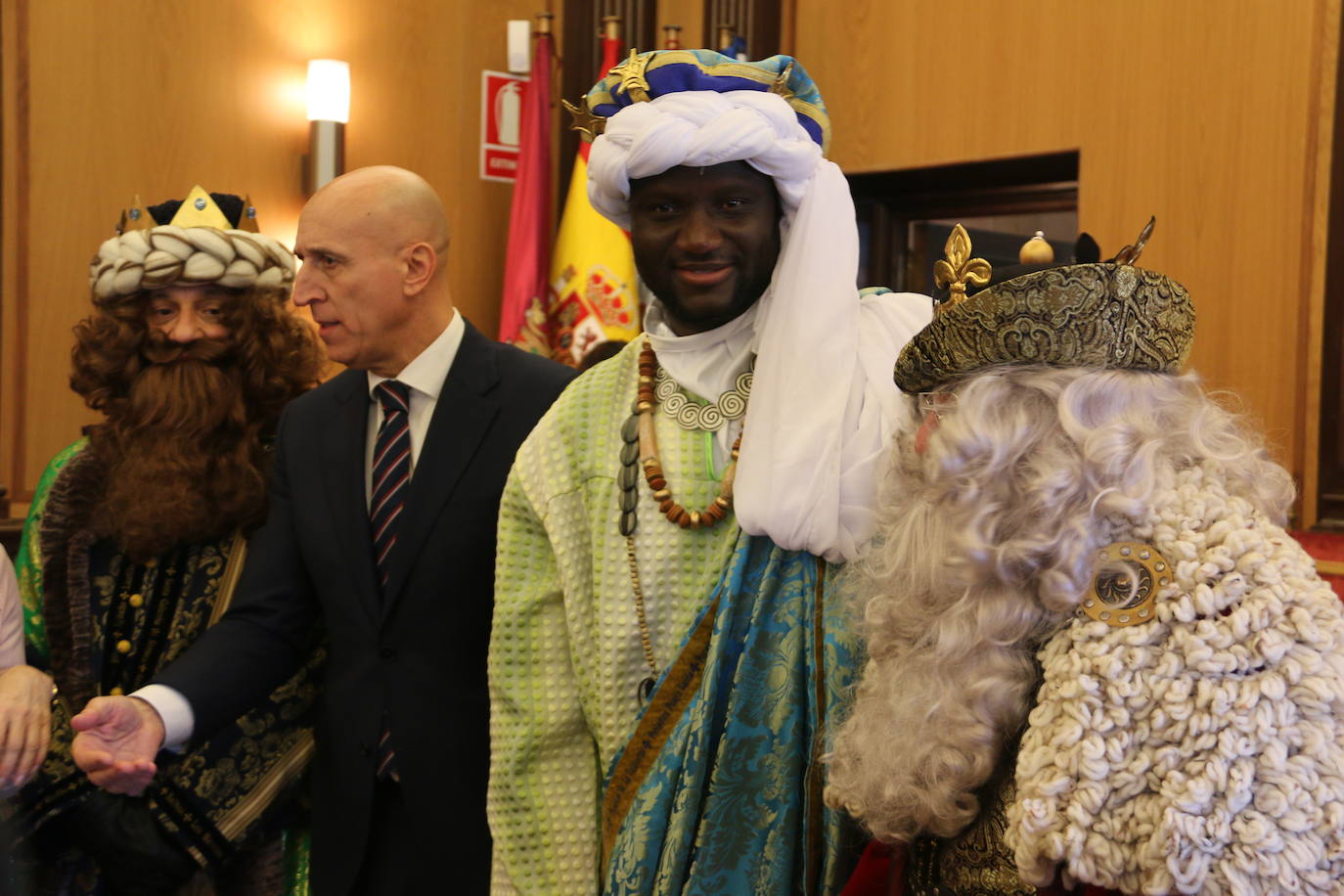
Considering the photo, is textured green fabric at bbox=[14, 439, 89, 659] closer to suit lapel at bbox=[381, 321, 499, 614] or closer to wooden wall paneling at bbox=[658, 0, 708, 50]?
suit lapel at bbox=[381, 321, 499, 614]

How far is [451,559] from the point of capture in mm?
2436

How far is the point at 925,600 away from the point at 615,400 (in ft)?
2.54

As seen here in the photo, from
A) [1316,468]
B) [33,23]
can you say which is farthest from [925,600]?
[33,23]

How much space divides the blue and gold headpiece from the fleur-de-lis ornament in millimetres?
475

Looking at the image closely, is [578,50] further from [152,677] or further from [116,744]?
[116,744]

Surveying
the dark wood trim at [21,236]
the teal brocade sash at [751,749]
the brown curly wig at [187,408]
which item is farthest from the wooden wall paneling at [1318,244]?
the dark wood trim at [21,236]

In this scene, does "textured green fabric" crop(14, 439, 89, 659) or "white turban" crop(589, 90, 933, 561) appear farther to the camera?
"textured green fabric" crop(14, 439, 89, 659)

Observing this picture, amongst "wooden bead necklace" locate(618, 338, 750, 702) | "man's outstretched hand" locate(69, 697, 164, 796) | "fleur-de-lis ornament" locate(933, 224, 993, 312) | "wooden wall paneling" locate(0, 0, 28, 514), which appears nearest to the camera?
"fleur-de-lis ornament" locate(933, 224, 993, 312)

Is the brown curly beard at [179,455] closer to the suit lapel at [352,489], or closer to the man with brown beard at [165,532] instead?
the man with brown beard at [165,532]

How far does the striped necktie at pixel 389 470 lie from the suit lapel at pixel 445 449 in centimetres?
4

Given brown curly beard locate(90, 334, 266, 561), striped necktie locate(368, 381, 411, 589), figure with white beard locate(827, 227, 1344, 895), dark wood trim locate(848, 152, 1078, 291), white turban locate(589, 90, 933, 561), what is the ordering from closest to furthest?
figure with white beard locate(827, 227, 1344, 895)
white turban locate(589, 90, 933, 561)
striped necktie locate(368, 381, 411, 589)
brown curly beard locate(90, 334, 266, 561)
dark wood trim locate(848, 152, 1078, 291)

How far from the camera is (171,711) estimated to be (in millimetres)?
2395

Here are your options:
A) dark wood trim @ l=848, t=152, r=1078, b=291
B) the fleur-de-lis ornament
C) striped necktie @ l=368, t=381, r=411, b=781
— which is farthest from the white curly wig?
dark wood trim @ l=848, t=152, r=1078, b=291

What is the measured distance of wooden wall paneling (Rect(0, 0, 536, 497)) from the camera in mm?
4617
